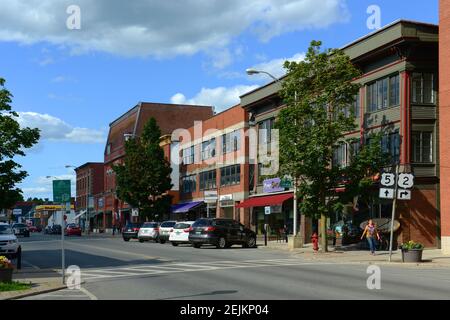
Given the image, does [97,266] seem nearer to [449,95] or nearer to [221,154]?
[449,95]

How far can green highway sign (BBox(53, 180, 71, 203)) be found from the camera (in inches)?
696

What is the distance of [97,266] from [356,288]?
10921mm

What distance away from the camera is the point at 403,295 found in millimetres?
13758

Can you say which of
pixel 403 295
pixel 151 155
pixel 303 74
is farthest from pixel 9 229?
pixel 151 155

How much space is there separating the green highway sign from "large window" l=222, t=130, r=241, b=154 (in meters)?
35.9

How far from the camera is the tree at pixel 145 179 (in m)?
63.3

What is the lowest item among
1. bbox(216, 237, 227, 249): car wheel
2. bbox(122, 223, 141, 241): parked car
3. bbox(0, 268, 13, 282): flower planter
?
bbox(122, 223, 141, 241): parked car

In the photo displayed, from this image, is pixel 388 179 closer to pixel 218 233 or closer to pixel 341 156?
pixel 218 233

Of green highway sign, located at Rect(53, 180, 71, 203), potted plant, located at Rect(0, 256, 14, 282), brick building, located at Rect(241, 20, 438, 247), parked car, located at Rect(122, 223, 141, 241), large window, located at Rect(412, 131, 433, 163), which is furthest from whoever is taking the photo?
parked car, located at Rect(122, 223, 141, 241)

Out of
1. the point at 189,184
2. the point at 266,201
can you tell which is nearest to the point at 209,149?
the point at 189,184

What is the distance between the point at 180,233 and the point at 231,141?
17.0 m

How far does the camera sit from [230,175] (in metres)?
55.4

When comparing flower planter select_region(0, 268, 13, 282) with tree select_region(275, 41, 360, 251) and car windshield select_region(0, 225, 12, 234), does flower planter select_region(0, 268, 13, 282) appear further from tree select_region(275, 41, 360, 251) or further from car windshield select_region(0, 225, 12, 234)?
tree select_region(275, 41, 360, 251)

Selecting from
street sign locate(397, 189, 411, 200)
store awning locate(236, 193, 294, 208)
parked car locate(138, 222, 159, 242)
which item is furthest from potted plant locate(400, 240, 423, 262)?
parked car locate(138, 222, 159, 242)
